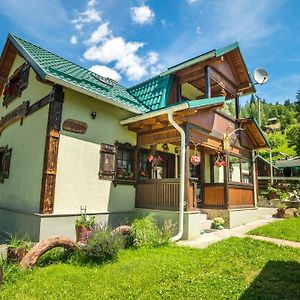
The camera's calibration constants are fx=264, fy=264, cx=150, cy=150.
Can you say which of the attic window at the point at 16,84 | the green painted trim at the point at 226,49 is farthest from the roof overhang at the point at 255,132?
the attic window at the point at 16,84

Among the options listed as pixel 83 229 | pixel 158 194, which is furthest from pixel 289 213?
pixel 83 229

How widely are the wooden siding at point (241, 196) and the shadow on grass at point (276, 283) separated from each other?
5.15 meters

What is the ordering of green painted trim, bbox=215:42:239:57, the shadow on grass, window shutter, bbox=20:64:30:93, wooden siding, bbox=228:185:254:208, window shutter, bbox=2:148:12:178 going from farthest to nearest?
wooden siding, bbox=228:185:254:208, window shutter, bbox=2:148:12:178, window shutter, bbox=20:64:30:93, green painted trim, bbox=215:42:239:57, the shadow on grass

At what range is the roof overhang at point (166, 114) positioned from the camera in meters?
7.86

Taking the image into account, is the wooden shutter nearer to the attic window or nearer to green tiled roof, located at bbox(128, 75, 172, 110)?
green tiled roof, located at bbox(128, 75, 172, 110)

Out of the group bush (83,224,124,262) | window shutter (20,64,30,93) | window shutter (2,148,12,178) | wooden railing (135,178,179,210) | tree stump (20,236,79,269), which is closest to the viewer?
tree stump (20,236,79,269)

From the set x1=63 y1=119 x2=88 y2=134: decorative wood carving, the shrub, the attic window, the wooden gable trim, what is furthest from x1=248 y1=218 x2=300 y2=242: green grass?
the wooden gable trim

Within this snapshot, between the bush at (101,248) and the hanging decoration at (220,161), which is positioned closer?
the bush at (101,248)

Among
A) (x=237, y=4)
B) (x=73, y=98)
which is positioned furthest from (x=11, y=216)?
(x=237, y=4)

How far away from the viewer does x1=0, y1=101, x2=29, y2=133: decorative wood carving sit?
30.8ft

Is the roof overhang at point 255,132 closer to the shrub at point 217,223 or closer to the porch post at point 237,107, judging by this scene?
the porch post at point 237,107

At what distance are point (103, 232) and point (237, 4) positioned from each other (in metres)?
7.12

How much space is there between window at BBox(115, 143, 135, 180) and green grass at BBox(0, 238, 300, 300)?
139 inches

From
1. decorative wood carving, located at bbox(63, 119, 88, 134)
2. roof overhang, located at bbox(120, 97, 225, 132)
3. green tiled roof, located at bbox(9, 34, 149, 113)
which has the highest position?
green tiled roof, located at bbox(9, 34, 149, 113)
